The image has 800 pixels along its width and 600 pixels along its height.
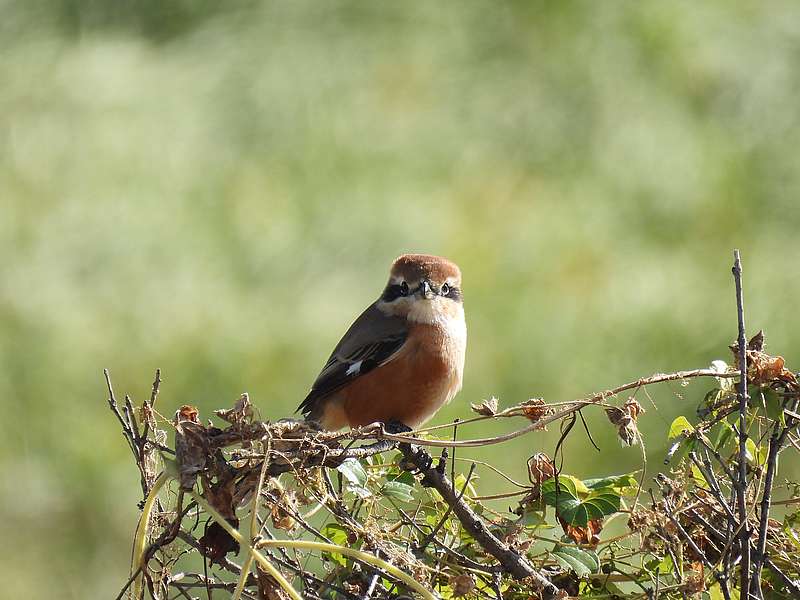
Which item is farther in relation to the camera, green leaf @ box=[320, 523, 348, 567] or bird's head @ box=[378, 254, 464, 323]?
bird's head @ box=[378, 254, 464, 323]

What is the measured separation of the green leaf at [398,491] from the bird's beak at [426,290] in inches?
70.0

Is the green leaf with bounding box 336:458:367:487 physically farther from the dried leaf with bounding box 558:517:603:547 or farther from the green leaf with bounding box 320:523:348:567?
the dried leaf with bounding box 558:517:603:547

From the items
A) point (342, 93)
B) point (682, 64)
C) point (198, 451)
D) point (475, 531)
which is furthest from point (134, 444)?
point (682, 64)

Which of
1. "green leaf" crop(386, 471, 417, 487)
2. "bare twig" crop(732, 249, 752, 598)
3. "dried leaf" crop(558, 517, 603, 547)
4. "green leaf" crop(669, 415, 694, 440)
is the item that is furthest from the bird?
"bare twig" crop(732, 249, 752, 598)

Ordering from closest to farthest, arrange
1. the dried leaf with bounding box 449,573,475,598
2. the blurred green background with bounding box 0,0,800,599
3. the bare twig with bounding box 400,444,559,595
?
1. the dried leaf with bounding box 449,573,475,598
2. the bare twig with bounding box 400,444,559,595
3. the blurred green background with bounding box 0,0,800,599

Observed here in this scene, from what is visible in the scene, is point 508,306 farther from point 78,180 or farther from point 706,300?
point 78,180

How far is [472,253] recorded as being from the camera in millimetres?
7766

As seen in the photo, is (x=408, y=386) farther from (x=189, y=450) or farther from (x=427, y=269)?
(x=189, y=450)

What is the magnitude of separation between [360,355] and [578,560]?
201 cm

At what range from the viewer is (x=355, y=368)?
4.26 meters

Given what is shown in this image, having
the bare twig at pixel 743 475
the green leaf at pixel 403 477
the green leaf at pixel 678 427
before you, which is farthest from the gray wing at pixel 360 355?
the bare twig at pixel 743 475

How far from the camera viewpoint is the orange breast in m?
4.18

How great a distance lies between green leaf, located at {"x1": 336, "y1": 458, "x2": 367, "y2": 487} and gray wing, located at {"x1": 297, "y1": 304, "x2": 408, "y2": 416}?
164 cm

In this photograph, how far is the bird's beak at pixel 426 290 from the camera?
434 centimetres
